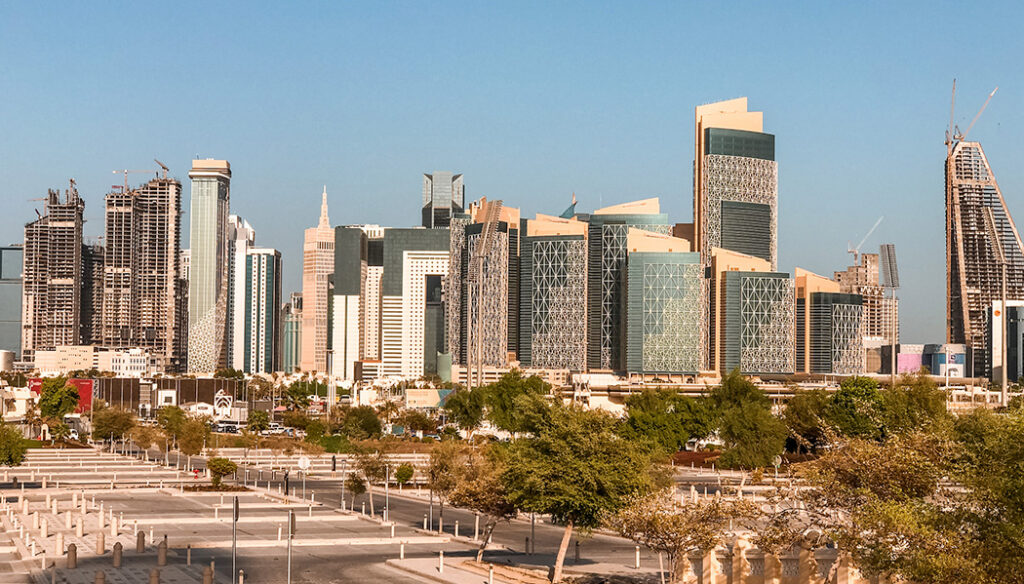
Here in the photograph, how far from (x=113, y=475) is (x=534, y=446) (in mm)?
56584

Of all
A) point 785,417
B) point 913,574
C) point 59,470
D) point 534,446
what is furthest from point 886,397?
point 913,574

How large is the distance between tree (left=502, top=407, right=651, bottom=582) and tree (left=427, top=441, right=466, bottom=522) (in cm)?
1579

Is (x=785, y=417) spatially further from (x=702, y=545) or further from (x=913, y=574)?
(x=913, y=574)

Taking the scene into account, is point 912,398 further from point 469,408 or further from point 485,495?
point 469,408

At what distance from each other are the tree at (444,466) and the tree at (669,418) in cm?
4912

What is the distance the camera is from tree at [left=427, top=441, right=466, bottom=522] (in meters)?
68.9

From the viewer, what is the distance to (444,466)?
69750mm

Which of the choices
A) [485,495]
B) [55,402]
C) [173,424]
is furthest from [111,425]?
[485,495]

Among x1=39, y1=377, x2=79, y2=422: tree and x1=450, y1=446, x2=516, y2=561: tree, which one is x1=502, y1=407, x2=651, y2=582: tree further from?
x1=39, y1=377, x2=79, y2=422: tree

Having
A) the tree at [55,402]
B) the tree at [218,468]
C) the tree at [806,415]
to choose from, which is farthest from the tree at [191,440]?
the tree at [806,415]

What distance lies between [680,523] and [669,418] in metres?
80.7

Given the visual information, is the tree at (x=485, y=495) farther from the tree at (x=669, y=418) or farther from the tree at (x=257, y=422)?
the tree at (x=257, y=422)

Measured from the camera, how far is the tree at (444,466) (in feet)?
226

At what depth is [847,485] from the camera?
45.3 meters
